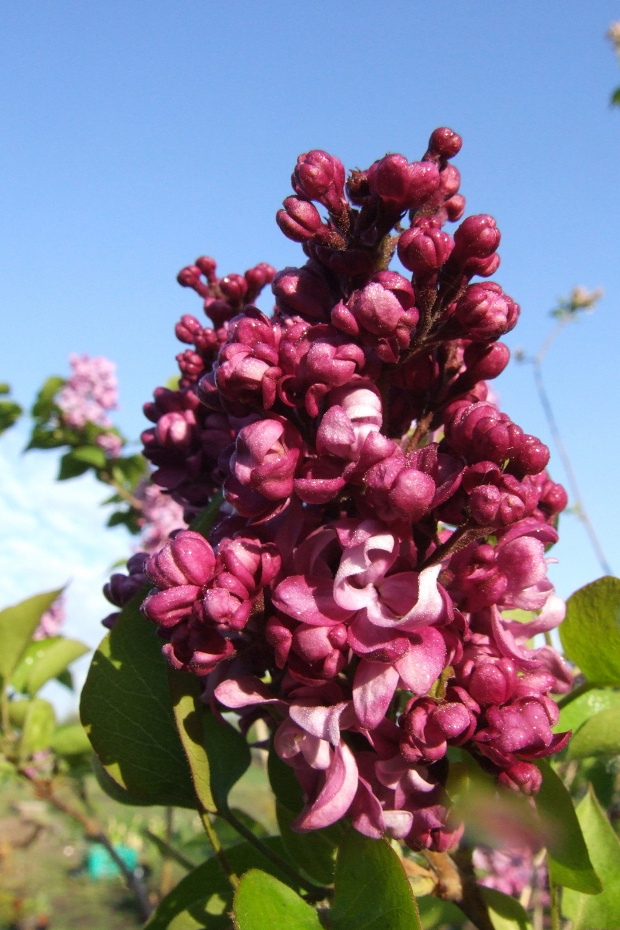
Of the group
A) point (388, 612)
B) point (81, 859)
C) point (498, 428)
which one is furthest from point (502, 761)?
point (81, 859)

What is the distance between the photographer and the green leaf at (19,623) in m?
1.70

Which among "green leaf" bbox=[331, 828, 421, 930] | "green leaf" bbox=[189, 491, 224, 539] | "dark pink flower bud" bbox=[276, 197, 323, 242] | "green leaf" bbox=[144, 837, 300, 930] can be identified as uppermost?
"dark pink flower bud" bbox=[276, 197, 323, 242]

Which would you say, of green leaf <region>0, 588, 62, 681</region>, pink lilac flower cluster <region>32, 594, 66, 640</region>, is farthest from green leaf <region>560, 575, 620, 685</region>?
pink lilac flower cluster <region>32, 594, 66, 640</region>

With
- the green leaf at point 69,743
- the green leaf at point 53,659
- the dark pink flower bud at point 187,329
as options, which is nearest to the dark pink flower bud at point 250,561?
the dark pink flower bud at point 187,329

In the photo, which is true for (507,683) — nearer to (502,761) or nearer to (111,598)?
(502,761)

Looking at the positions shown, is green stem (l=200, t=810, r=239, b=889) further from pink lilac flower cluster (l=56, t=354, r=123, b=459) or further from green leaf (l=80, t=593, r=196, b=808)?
pink lilac flower cluster (l=56, t=354, r=123, b=459)

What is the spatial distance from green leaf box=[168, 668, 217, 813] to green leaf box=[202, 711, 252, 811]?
0.12 m

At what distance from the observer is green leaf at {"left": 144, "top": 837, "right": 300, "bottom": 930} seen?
3.33ft

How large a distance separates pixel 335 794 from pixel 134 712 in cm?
30

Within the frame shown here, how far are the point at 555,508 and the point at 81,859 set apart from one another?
32.1 ft

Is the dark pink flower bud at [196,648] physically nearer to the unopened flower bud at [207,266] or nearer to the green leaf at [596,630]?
the green leaf at [596,630]

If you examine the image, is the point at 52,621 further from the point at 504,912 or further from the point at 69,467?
the point at 504,912

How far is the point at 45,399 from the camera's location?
3.73 meters

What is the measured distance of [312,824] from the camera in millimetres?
797
